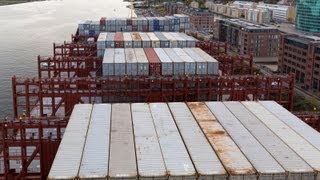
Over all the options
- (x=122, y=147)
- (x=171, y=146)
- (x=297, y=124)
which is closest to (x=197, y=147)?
(x=171, y=146)

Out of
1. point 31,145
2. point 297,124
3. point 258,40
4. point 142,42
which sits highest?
point 142,42

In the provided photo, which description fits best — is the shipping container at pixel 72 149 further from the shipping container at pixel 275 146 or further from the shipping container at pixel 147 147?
the shipping container at pixel 275 146

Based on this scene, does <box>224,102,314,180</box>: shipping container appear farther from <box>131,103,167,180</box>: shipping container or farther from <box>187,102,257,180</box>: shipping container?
<box>131,103,167,180</box>: shipping container

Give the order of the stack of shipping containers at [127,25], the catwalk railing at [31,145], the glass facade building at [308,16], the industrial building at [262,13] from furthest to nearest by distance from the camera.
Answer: the industrial building at [262,13] → the glass facade building at [308,16] → the stack of shipping containers at [127,25] → the catwalk railing at [31,145]

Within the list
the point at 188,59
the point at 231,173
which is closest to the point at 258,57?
the point at 188,59

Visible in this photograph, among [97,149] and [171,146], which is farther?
→ [171,146]

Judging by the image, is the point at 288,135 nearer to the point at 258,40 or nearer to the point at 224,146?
the point at 224,146

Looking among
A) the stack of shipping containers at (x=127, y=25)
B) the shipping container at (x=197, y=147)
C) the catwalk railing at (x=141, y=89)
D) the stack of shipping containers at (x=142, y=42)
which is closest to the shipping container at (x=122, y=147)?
the shipping container at (x=197, y=147)
